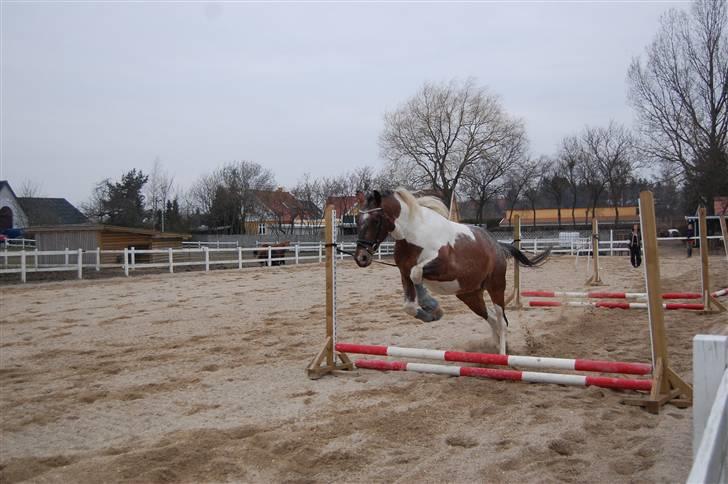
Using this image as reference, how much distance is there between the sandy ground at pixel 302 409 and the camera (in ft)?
11.5

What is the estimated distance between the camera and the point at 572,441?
12.6 ft

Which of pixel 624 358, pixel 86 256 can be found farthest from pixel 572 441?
pixel 86 256

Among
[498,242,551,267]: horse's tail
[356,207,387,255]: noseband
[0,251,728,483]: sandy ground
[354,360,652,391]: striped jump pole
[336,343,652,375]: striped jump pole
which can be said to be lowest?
[0,251,728,483]: sandy ground

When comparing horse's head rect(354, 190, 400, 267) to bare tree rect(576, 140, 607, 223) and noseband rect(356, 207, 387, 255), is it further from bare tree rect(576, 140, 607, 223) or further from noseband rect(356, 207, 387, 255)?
bare tree rect(576, 140, 607, 223)

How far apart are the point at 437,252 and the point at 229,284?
37.6 ft

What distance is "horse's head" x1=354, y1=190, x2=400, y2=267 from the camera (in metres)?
5.69

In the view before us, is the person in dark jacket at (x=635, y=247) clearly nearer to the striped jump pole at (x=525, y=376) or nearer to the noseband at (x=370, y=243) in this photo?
the striped jump pole at (x=525, y=376)

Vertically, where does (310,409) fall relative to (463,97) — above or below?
below

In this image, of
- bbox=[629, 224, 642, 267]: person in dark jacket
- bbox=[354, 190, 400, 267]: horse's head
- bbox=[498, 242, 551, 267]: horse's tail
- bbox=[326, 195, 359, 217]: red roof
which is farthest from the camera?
bbox=[629, 224, 642, 267]: person in dark jacket

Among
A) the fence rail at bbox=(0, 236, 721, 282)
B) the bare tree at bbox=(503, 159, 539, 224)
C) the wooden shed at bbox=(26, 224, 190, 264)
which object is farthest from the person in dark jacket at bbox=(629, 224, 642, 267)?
the bare tree at bbox=(503, 159, 539, 224)

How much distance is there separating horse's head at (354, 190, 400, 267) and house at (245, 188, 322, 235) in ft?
138

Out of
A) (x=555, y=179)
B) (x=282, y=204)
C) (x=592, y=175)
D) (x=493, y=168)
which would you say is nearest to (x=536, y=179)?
(x=555, y=179)

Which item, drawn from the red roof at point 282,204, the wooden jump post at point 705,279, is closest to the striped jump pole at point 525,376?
the wooden jump post at point 705,279

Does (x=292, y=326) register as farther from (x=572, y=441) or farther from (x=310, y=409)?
(x=572, y=441)
